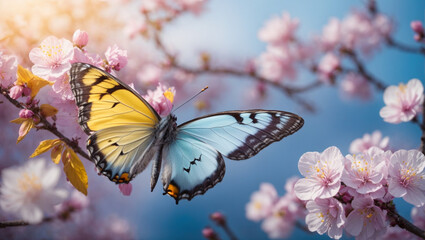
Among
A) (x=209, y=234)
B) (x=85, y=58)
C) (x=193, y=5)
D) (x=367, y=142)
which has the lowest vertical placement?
(x=209, y=234)

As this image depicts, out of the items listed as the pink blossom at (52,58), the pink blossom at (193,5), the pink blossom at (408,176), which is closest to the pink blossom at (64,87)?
the pink blossom at (52,58)

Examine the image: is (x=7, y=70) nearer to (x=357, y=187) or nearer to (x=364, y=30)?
(x=357, y=187)

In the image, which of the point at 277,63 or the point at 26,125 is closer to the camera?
the point at 26,125

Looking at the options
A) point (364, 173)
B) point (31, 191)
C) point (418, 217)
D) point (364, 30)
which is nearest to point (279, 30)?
point (364, 30)

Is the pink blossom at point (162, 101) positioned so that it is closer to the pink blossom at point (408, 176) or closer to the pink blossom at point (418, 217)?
the pink blossom at point (408, 176)

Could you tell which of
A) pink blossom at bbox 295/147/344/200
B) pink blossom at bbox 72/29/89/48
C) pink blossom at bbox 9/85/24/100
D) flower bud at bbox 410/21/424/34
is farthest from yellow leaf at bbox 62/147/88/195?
flower bud at bbox 410/21/424/34

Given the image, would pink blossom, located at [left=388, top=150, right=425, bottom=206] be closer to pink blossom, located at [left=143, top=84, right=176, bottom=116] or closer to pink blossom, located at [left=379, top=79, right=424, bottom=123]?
pink blossom, located at [left=379, top=79, right=424, bottom=123]

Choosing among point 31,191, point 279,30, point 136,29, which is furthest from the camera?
point 279,30

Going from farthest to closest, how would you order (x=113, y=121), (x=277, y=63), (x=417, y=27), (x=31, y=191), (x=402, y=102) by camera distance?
(x=277, y=63), (x=417, y=27), (x=402, y=102), (x=113, y=121), (x=31, y=191)
